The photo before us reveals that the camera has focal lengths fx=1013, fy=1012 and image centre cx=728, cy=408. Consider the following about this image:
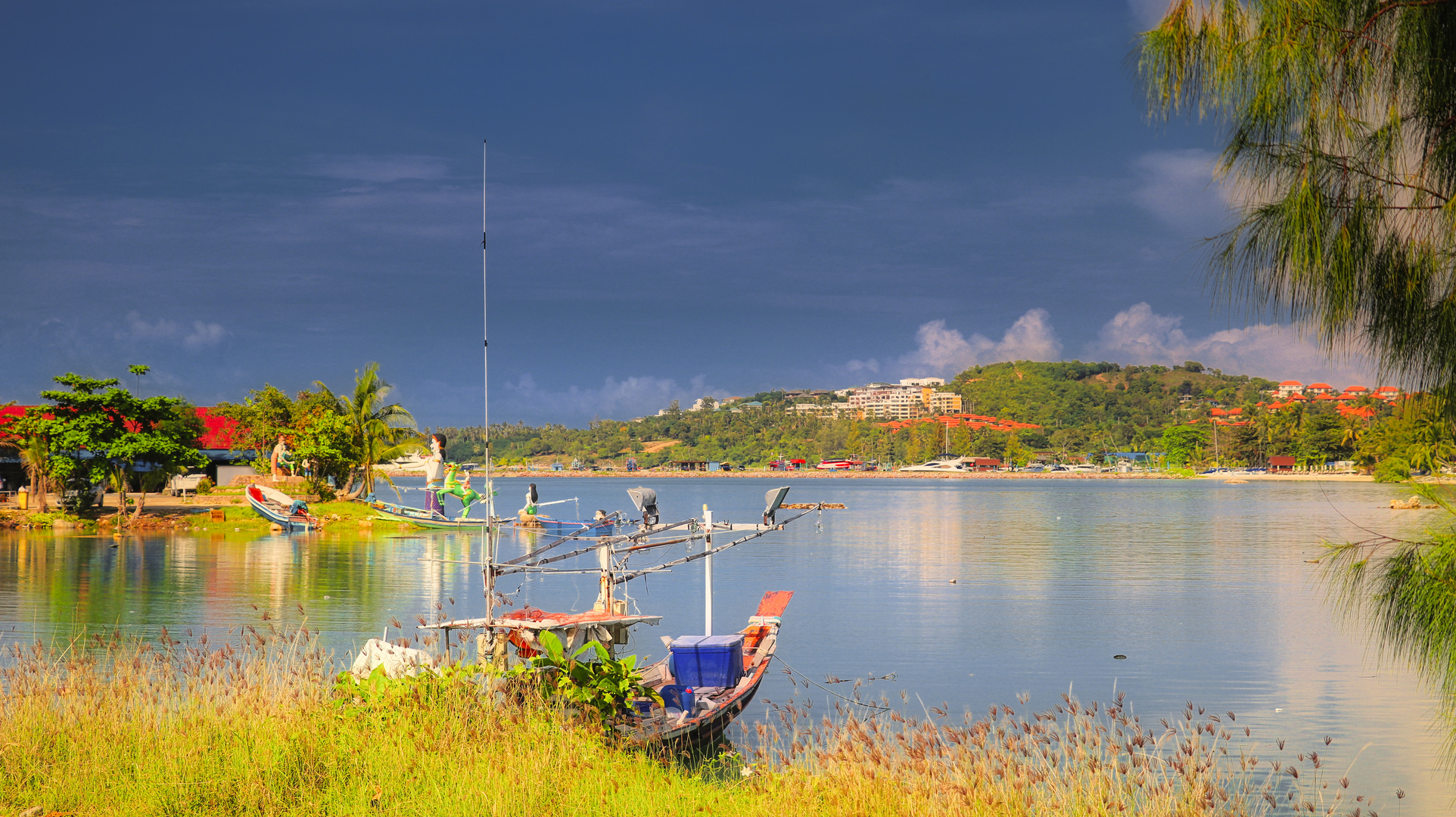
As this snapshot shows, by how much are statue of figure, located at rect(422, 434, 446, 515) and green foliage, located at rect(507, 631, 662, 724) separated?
34689 mm

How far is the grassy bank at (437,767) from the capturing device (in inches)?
251

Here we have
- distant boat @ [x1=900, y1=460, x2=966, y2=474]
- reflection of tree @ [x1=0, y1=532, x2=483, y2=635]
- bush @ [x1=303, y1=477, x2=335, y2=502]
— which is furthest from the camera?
distant boat @ [x1=900, y1=460, x2=966, y2=474]

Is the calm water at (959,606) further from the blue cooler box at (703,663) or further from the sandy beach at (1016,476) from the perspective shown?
the sandy beach at (1016,476)

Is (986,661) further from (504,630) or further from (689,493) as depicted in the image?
(689,493)

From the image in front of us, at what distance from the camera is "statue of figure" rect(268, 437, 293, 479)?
44188 millimetres

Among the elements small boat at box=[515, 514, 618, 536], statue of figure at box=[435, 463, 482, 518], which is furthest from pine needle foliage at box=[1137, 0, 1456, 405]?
statue of figure at box=[435, 463, 482, 518]

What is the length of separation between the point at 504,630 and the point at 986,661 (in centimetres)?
1073

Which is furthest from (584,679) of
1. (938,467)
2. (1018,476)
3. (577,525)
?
(938,467)

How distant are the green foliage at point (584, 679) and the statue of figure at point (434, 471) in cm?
3469

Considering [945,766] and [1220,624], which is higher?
[945,766]

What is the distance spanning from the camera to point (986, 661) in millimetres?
17516

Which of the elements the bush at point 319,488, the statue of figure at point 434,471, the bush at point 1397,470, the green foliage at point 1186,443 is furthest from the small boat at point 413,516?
the green foliage at point 1186,443

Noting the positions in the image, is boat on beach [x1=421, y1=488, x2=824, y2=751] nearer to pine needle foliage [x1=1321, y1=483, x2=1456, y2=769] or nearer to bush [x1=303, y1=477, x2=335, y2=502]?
pine needle foliage [x1=1321, y1=483, x2=1456, y2=769]

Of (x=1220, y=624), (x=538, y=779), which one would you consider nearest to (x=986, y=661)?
(x=1220, y=624)
